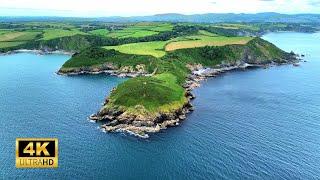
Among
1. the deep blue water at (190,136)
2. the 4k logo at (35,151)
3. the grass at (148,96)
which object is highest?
the 4k logo at (35,151)

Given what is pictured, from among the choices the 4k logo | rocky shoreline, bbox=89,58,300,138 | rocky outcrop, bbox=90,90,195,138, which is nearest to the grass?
rocky outcrop, bbox=90,90,195,138

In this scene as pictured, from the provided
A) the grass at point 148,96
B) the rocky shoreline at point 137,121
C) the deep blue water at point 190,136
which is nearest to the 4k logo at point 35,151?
the deep blue water at point 190,136

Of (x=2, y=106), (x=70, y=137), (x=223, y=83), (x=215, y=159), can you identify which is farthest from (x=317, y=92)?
(x=2, y=106)

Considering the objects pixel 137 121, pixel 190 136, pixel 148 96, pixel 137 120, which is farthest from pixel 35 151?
pixel 148 96

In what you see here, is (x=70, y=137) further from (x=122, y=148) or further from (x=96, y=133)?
(x=122, y=148)

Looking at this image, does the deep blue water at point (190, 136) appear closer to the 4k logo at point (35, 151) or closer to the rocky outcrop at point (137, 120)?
the rocky outcrop at point (137, 120)

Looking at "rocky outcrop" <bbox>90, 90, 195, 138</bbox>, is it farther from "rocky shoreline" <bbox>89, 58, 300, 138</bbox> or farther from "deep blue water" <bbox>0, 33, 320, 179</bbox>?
"deep blue water" <bbox>0, 33, 320, 179</bbox>

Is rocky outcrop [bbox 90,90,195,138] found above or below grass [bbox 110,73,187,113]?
below
